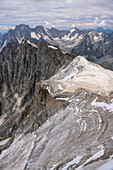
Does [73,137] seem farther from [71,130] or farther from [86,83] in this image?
[86,83]

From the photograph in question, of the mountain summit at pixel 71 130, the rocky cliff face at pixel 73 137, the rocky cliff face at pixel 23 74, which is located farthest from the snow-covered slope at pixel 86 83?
the rocky cliff face at pixel 23 74

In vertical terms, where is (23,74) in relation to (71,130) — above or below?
below

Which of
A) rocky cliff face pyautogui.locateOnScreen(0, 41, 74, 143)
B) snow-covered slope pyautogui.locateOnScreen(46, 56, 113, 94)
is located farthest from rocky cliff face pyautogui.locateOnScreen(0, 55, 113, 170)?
rocky cliff face pyautogui.locateOnScreen(0, 41, 74, 143)

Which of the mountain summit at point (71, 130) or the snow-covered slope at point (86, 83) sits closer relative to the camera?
the mountain summit at point (71, 130)

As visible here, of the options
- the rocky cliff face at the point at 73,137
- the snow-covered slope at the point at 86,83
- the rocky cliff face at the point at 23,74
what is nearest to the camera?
the rocky cliff face at the point at 73,137

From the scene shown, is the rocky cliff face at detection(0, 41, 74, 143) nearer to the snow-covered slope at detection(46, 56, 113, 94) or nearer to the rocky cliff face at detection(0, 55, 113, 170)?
the snow-covered slope at detection(46, 56, 113, 94)

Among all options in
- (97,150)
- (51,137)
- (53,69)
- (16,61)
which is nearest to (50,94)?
(51,137)

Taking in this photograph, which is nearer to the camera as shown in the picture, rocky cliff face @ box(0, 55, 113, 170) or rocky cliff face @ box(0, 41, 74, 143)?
rocky cliff face @ box(0, 55, 113, 170)

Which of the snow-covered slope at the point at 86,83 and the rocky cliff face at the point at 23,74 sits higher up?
the snow-covered slope at the point at 86,83

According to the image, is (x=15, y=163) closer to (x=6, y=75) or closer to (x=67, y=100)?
(x=67, y=100)

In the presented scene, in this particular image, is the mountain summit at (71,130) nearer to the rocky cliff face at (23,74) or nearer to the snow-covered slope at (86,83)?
the snow-covered slope at (86,83)

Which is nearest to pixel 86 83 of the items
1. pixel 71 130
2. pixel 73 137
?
pixel 71 130
